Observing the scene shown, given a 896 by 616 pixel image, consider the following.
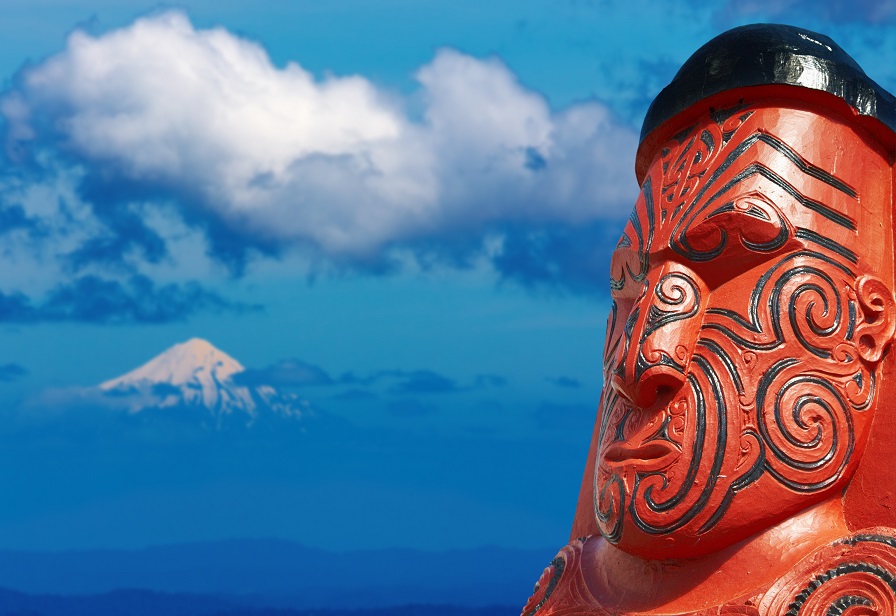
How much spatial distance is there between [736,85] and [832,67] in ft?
1.44

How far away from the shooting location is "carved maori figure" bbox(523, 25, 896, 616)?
16.2ft

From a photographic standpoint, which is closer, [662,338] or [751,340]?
[751,340]

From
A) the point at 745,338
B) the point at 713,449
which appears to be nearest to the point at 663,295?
the point at 745,338

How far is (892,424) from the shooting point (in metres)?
5.02

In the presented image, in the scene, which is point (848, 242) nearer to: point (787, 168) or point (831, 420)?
point (787, 168)

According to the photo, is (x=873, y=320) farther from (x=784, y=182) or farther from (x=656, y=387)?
(x=656, y=387)

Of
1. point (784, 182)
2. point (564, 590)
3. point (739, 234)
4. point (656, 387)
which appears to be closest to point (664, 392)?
point (656, 387)

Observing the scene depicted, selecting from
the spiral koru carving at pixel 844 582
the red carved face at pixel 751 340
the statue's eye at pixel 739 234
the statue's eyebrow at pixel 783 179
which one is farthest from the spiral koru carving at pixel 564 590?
the statue's eyebrow at pixel 783 179

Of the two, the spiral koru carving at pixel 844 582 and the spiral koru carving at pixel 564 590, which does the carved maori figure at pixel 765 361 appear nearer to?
the spiral koru carving at pixel 844 582

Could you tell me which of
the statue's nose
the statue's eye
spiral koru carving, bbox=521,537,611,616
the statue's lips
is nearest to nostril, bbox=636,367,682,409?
the statue's nose

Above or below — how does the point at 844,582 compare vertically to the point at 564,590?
below

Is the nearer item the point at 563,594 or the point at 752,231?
the point at 752,231

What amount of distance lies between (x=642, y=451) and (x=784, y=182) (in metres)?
1.39

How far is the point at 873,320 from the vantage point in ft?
16.8
